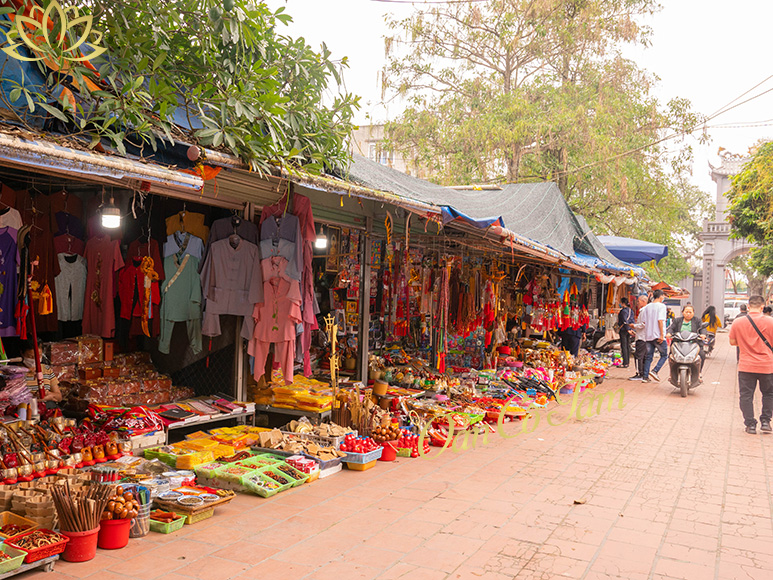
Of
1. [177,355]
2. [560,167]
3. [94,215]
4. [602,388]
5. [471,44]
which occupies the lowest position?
[602,388]

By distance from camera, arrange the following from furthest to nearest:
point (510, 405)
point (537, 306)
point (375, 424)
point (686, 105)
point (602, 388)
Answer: point (686, 105) → point (537, 306) → point (602, 388) → point (510, 405) → point (375, 424)

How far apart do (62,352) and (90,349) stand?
11.3 inches

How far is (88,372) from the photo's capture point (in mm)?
6559

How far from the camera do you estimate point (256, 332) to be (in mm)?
6480

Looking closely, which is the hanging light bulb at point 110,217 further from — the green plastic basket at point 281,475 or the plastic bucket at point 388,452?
the plastic bucket at point 388,452

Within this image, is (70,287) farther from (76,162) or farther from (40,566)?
(40,566)

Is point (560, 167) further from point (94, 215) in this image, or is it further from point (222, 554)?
point (222, 554)

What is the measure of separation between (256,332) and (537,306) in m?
9.01

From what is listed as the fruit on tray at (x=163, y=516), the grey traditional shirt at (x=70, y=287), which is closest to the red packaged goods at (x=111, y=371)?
the grey traditional shirt at (x=70, y=287)

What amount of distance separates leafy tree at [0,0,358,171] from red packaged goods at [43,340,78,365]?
2.92m

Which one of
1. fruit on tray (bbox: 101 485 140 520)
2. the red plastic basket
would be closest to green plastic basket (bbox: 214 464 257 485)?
fruit on tray (bbox: 101 485 140 520)

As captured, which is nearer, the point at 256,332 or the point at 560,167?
the point at 256,332

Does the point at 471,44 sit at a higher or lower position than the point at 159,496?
higher

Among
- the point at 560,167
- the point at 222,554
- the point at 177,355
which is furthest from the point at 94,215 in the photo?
the point at 560,167
